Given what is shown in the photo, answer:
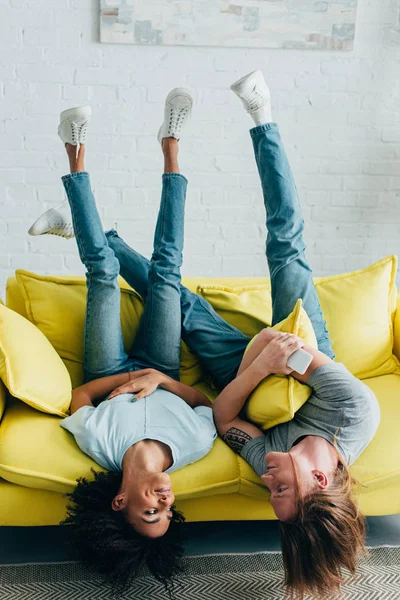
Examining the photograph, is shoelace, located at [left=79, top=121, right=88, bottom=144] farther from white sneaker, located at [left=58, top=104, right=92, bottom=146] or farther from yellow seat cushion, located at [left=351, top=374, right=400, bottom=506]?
yellow seat cushion, located at [left=351, top=374, right=400, bottom=506]

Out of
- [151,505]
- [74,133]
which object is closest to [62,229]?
[74,133]

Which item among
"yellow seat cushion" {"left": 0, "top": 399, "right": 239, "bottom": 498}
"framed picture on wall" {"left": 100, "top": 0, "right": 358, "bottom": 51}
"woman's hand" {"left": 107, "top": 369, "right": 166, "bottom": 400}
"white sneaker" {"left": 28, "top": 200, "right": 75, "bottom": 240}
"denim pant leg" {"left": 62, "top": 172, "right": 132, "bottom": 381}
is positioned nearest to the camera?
"yellow seat cushion" {"left": 0, "top": 399, "right": 239, "bottom": 498}

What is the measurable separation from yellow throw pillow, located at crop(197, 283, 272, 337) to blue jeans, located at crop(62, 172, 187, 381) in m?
0.18

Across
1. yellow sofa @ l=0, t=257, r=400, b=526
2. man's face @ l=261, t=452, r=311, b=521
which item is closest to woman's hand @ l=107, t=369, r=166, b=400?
yellow sofa @ l=0, t=257, r=400, b=526

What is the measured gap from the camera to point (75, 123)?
238 centimetres

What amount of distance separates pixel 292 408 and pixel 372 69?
7.05 feet

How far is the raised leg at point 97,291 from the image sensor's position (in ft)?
7.24

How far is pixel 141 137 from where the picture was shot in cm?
333

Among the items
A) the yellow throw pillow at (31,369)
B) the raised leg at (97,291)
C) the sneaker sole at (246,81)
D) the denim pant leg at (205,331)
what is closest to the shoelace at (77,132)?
the raised leg at (97,291)

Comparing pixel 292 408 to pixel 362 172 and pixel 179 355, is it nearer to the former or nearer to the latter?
pixel 179 355

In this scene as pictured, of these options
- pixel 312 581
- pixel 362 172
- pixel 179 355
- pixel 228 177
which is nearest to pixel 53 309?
pixel 179 355

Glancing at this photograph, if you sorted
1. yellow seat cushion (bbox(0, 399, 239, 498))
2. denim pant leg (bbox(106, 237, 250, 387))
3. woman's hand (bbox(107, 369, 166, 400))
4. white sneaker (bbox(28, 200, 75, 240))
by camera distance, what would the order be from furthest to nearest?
white sneaker (bbox(28, 200, 75, 240)) < denim pant leg (bbox(106, 237, 250, 387)) < woman's hand (bbox(107, 369, 166, 400)) < yellow seat cushion (bbox(0, 399, 239, 498))

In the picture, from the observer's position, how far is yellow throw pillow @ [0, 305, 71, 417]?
6.48ft

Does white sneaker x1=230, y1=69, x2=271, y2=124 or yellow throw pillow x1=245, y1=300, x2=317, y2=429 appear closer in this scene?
yellow throw pillow x1=245, y1=300, x2=317, y2=429
